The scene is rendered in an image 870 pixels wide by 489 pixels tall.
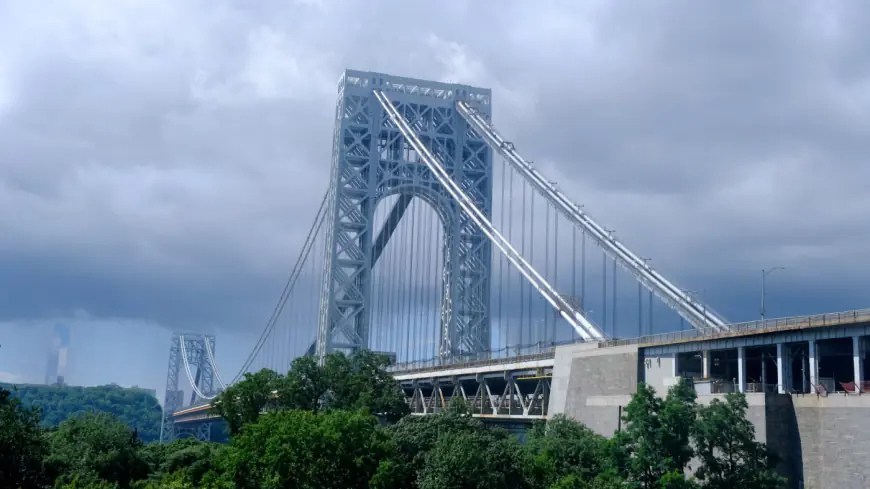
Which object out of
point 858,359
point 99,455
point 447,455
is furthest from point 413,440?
point 858,359

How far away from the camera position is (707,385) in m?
37.3

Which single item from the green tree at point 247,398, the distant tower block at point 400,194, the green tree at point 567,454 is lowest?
the green tree at point 567,454

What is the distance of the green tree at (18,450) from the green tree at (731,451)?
22.9 metres

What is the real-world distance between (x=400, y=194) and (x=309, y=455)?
4650cm

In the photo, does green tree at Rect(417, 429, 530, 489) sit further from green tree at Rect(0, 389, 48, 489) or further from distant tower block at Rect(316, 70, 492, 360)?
distant tower block at Rect(316, 70, 492, 360)

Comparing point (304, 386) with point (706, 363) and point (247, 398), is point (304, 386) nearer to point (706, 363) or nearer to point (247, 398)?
point (247, 398)

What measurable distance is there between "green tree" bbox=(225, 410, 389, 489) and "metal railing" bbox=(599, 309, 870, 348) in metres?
12.8

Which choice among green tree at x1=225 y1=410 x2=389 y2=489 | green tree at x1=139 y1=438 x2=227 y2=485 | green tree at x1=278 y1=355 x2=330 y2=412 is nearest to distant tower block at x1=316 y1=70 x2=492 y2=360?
green tree at x1=278 y1=355 x2=330 y2=412

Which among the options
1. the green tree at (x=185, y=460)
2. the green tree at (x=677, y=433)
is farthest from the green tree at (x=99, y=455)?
the green tree at (x=677, y=433)

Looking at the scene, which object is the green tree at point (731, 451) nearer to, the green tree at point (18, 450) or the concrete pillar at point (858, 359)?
the concrete pillar at point (858, 359)

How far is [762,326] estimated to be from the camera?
3625 cm

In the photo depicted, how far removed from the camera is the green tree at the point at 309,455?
110 ft

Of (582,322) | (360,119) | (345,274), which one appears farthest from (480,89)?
(582,322)

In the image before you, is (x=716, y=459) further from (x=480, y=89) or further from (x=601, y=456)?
(x=480, y=89)
